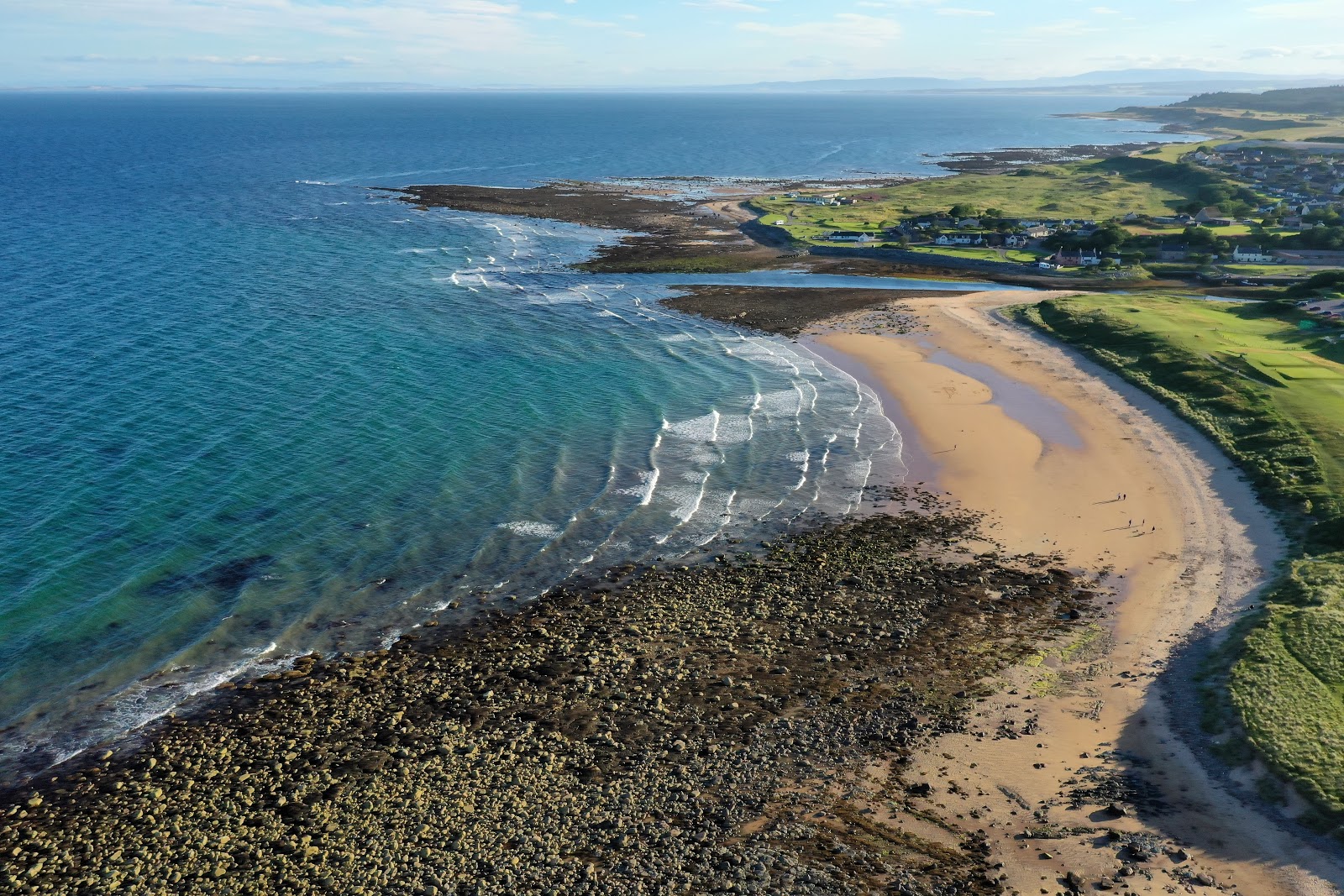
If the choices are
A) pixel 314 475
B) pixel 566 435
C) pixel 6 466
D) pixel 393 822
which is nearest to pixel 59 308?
pixel 6 466

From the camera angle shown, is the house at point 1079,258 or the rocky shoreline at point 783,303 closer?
the rocky shoreline at point 783,303

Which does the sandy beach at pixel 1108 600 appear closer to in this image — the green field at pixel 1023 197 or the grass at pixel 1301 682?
the grass at pixel 1301 682

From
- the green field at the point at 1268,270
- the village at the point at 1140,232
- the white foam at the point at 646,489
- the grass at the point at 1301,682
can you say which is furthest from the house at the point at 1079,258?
the white foam at the point at 646,489

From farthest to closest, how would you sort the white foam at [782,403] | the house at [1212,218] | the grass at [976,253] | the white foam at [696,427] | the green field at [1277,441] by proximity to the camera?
the house at [1212,218] < the grass at [976,253] < the white foam at [782,403] < the white foam at [696,427] < the green field at [1277,441]

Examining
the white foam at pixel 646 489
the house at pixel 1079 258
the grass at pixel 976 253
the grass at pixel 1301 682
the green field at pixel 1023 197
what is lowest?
the white foam at pixel 646 489

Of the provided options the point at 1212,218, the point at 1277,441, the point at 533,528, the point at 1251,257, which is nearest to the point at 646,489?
the point at 533,528

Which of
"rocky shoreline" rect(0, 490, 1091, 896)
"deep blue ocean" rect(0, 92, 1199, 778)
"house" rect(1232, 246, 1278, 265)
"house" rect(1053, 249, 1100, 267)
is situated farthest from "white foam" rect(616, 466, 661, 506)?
"house" rect(1232, 246, 1278, 265)
